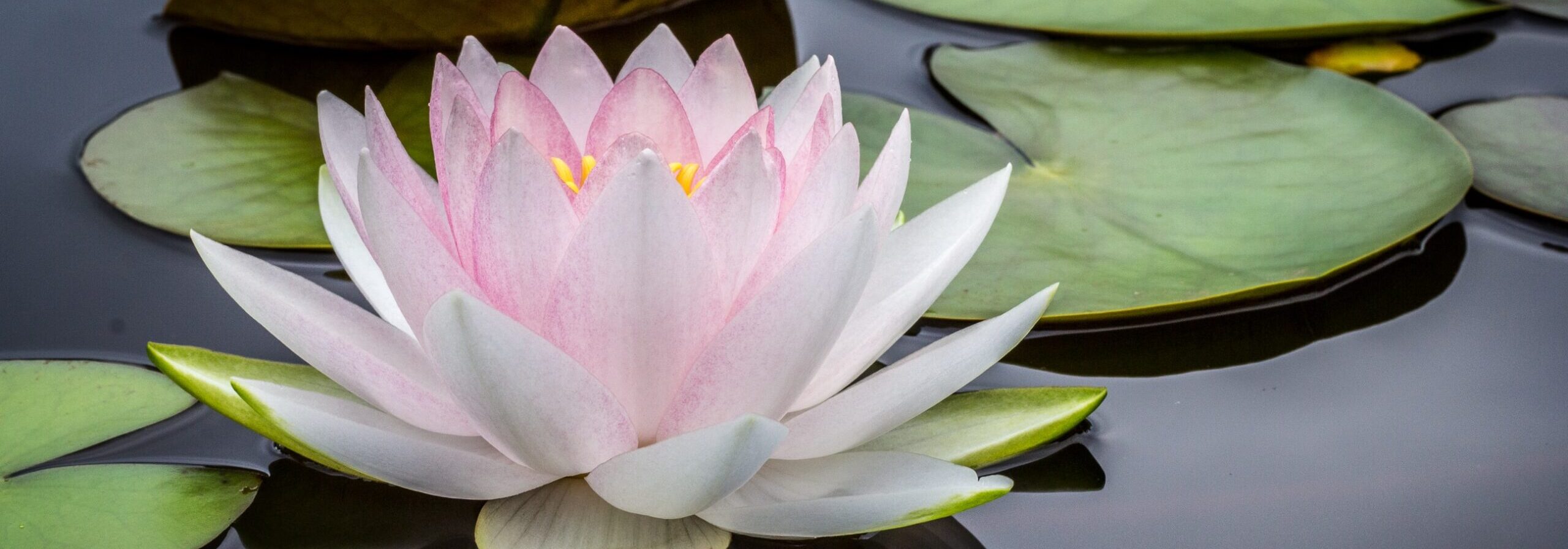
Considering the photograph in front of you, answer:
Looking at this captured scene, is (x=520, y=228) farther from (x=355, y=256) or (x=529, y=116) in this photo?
(x=355, y=256)

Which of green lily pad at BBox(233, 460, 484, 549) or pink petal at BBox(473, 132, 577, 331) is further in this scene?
green lily pad at BBox(233, 460, 484, 549)

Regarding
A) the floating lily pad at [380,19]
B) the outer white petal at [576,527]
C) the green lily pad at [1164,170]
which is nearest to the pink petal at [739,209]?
the outer white petal at [576,527]

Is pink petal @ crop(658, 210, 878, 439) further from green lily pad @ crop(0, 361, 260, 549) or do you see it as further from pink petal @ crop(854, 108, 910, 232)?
green lily pad @ crop(0, 361, 260, 549)

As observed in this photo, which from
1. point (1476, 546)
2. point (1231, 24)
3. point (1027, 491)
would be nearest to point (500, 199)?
point (1027, 491)

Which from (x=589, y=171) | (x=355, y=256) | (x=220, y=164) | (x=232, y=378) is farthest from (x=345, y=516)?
(x=220, y=164)

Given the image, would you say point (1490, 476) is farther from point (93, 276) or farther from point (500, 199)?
point (93, 276)

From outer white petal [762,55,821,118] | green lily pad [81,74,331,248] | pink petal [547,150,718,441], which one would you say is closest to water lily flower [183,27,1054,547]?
pink petal [547,150,718,441]

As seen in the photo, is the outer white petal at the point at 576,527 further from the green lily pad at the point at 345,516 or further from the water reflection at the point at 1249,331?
the water reflection at the point at 1249,331

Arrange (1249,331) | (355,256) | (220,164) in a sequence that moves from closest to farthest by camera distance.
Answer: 1. (355,256)
2. (1249,331)
3. (220,164)
